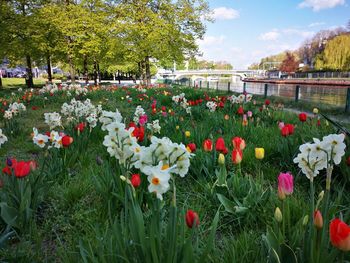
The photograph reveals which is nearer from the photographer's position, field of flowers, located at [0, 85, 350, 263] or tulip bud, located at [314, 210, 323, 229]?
tulip bud, located at [314, 210, 323, 229]

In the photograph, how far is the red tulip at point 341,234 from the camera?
3.24 ft

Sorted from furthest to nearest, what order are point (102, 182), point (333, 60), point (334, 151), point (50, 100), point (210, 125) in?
point (333, 60), point (50, 100), point (210, 125), point (102, 182), point (334, 151)

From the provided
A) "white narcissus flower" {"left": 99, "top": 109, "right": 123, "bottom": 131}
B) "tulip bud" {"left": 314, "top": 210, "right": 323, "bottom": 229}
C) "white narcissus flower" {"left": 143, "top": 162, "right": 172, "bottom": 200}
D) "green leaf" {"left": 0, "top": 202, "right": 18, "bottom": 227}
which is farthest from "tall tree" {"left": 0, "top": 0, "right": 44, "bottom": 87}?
"tulip bud" {"left": 314, "top": 210, "right": 323, "bottom": 229}

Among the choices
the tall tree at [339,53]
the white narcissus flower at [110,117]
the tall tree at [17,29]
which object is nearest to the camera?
the white narcissus flower at [110,117]

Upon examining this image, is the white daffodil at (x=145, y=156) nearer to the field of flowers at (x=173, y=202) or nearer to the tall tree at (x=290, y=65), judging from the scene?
the field of flowers at (x=173, y=202)

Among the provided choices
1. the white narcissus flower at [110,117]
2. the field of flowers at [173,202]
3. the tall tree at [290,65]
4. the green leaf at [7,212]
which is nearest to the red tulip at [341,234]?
the field of flowers at [173,202]

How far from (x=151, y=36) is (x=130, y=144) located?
20103 mm

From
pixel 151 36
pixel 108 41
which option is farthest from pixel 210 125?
pixel 108 41

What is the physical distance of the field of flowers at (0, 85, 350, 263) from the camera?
1.28 metres

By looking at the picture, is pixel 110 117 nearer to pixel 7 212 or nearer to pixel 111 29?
pixel 7 212

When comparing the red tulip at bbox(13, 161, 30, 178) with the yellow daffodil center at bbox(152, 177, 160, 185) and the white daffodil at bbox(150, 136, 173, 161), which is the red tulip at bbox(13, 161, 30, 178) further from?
the yellow daffodil center at bbox(152, 177, 160, 185)

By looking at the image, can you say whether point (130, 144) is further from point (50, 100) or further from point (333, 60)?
point (333, 60)

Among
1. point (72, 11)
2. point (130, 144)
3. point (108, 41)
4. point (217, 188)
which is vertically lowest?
point (217, 188)

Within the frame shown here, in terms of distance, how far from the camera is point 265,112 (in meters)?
5.54
